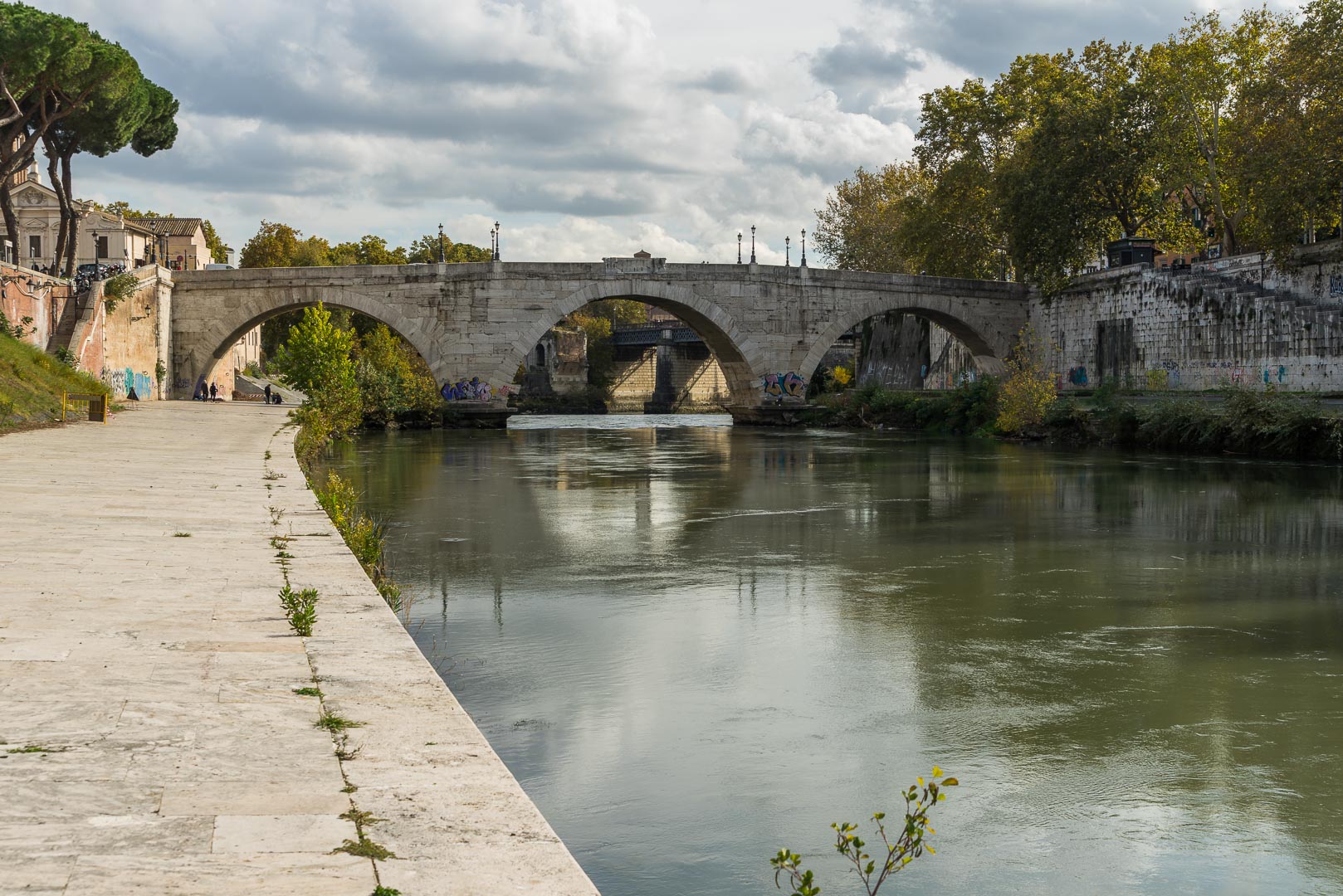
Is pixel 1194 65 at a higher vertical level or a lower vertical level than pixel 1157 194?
higher

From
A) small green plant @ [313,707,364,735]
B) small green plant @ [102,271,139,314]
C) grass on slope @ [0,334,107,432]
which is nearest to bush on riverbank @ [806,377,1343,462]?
grass on slope @ [0,334,107,432]

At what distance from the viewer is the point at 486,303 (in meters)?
39.8

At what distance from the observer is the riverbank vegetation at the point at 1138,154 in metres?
28.8

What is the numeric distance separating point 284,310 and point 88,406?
1584 centimetres

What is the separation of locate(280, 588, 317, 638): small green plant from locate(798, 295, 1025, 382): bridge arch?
119 ft

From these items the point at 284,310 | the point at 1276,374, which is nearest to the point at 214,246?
the point at 284,310

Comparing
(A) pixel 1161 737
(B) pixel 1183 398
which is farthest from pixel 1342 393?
(A) pixel 1161 737

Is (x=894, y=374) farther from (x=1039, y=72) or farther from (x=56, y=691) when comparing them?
(x=56, y=691)

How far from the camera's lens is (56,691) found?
471 cm

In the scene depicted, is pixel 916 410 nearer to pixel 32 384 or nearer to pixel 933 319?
pixel 933 319

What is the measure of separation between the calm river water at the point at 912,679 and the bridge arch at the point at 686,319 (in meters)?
23.4

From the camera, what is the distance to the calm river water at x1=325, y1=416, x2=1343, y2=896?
16.4 feet

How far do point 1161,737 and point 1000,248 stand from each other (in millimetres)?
42629

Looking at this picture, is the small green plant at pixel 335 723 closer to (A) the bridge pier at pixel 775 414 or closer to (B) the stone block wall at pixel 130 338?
(B) the stone block wall at pixel 130 338
